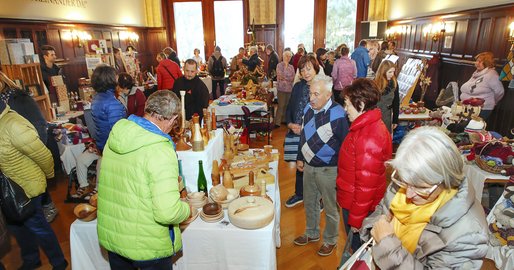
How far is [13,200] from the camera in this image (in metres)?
2.23

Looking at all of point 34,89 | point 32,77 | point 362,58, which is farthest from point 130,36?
point 362,58

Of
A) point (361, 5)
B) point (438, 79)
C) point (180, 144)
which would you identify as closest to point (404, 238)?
point (180, 144)

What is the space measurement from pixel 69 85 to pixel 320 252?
6835 millimetres

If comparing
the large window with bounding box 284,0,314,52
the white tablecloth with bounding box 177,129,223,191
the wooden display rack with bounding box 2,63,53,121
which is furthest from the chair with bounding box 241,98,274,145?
the large window with bounding box 284,0,314,52

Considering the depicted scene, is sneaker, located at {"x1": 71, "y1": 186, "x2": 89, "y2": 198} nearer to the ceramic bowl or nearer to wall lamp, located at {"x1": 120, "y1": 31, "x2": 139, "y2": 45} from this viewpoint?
the ceramic bowl

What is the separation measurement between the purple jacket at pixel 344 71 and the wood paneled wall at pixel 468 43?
7.53 ft

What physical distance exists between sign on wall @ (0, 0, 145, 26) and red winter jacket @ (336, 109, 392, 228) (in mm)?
6033

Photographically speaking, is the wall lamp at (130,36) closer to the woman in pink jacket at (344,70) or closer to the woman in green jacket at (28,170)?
the woman in pink jacket at (344,70)

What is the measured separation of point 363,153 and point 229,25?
10.4 m

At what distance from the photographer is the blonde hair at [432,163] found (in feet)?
3.63

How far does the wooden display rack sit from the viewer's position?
4.38 meters

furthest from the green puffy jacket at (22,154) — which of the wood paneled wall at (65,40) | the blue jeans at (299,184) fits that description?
the wood paneled wall at (65,40)

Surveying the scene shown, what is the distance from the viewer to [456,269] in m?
1.14

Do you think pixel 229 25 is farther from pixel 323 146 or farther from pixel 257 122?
pixel 323 146
